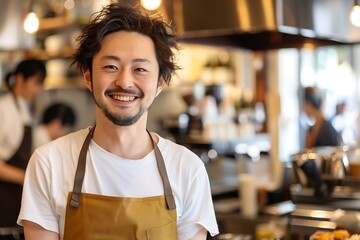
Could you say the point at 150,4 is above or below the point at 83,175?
above

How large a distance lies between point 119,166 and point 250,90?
6858mm

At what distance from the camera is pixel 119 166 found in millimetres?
1909

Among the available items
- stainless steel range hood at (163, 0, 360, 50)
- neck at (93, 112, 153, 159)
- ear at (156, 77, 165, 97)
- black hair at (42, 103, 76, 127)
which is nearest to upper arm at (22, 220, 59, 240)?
neck at (93, 112, 153, 159)

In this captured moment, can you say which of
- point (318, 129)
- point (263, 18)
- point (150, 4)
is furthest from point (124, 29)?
point (318, 129)

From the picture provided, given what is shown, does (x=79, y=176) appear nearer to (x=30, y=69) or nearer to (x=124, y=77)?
(x=124, y=77)

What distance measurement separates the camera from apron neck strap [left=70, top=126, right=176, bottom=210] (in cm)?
185

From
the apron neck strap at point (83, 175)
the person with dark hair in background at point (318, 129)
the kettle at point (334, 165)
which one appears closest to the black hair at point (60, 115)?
the kettle at point (334, 165)

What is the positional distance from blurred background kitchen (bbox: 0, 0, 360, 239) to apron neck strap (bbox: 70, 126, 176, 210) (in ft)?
1.45

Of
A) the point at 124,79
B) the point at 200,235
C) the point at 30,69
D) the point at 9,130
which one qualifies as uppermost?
the point at 30,69

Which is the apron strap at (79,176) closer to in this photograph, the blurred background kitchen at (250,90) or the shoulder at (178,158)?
the shoulder at (178,158)

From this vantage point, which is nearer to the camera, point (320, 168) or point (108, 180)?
point (108, 180)

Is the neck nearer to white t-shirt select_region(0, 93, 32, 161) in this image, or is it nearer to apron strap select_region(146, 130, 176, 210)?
apron strap select_region(146, 130, 176, 210)

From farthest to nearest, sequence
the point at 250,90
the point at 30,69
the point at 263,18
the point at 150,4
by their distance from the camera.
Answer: the point at 250,90 → the point at 30,69 → the point at 150,4 → the point at 263,18

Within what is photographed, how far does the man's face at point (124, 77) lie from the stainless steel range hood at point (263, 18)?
125 centimetres
